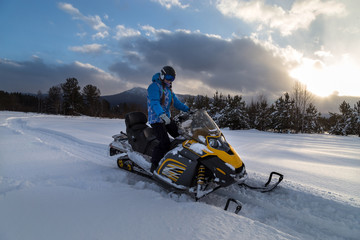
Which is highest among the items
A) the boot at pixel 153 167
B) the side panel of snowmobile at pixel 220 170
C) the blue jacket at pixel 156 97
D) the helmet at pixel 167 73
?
the helmet at pixel 167 73

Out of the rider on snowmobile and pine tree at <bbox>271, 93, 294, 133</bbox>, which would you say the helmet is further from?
pine tree at <bbox>271, 93, 294, 133</bbox>

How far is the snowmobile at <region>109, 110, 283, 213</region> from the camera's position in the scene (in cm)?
248

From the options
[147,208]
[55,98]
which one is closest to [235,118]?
[147,208]

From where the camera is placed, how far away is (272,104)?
27516 mm

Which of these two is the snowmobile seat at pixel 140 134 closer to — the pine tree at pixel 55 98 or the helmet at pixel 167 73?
the helmet at pixel 167 73

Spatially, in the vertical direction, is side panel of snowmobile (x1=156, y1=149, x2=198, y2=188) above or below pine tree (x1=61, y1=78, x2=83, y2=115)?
below

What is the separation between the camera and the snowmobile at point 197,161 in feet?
8.14

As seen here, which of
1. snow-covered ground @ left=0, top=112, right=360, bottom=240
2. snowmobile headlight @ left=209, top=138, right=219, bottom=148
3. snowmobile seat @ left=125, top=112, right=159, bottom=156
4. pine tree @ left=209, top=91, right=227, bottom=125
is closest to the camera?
snow-covered ground @ left=0, top=112, right=360, bottom=240

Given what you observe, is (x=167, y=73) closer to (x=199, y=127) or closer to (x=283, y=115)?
(x=199, y=127)

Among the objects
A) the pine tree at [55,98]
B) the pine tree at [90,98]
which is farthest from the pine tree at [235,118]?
the pine tree at [55,98]

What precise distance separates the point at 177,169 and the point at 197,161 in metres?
0.34

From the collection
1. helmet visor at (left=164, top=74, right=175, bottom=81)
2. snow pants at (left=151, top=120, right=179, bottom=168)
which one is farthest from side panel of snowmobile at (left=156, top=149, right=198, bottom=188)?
helmet visor at (left=164, top=74, right=175, bottom=81)

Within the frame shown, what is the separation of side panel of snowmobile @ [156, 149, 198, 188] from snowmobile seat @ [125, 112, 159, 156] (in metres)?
0.54

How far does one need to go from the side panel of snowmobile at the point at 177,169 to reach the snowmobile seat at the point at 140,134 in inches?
21.5
